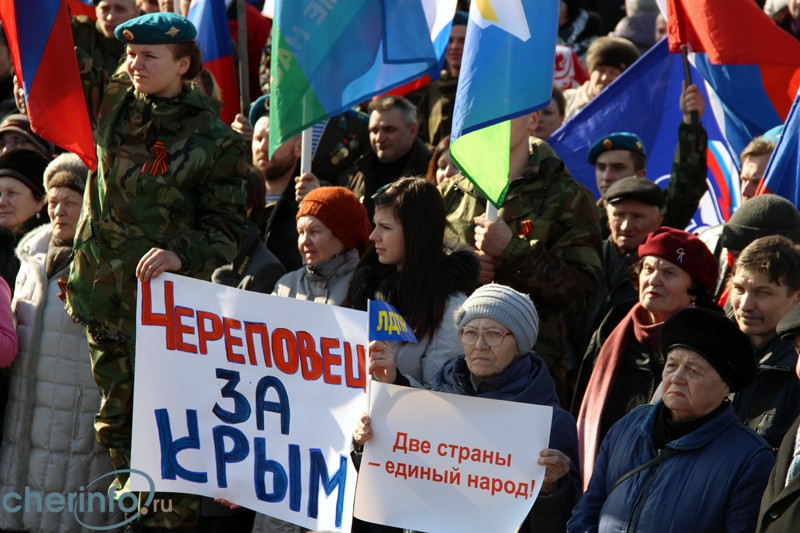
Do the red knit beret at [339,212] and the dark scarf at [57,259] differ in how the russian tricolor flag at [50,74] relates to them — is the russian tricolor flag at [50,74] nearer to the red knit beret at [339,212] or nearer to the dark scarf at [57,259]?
the dark scarf at [57,259]

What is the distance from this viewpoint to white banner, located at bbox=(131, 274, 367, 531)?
5367mm

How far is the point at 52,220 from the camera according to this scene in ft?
22.4

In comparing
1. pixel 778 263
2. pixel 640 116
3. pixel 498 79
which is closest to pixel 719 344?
pixel 778 263

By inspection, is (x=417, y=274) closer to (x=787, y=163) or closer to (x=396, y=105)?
(x=787, y=163)

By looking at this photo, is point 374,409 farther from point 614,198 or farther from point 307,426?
point 614,198

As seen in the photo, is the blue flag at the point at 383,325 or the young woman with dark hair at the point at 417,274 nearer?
the blue flag at the point at 383,325

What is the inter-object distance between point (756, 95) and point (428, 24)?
1877 millimetres

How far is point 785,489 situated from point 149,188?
3.06 metres

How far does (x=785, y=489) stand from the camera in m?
4.09

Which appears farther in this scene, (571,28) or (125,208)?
(571,28)

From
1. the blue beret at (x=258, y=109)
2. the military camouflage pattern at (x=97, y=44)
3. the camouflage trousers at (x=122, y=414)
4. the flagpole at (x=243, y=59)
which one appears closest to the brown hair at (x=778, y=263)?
the camouflage trousers at (x=122, y=414)

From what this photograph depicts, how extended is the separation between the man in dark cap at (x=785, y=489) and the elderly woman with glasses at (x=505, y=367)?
84cm

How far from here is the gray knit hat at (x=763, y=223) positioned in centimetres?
576

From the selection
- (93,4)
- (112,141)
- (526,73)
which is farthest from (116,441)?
(93,4)
